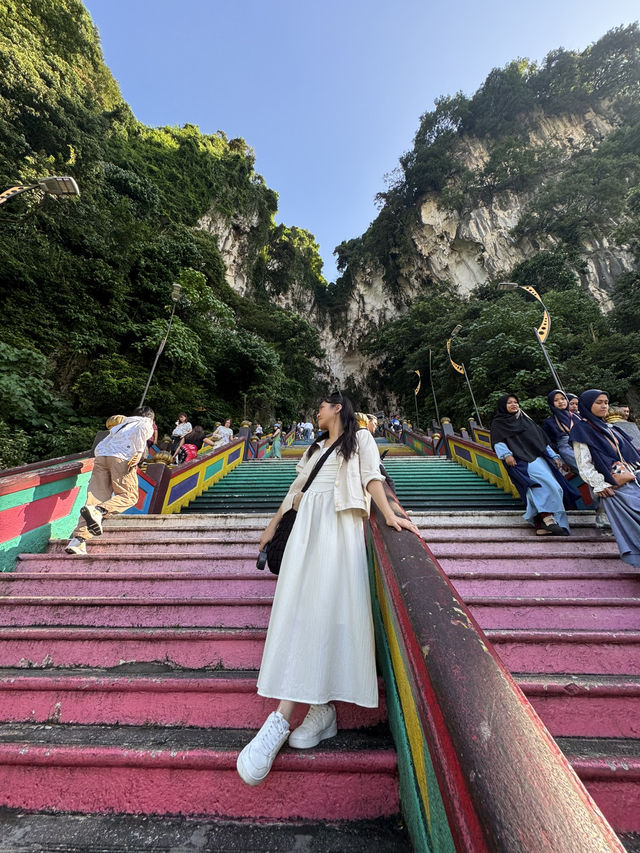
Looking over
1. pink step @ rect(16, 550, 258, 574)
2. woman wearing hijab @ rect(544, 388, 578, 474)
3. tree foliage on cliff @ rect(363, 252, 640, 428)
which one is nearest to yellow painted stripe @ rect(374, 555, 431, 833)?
pink step @ rect(16, 550, 258, 574)

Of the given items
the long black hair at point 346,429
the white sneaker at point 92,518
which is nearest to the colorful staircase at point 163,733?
the white sneaker at point 92,518

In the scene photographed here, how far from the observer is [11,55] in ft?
34.4

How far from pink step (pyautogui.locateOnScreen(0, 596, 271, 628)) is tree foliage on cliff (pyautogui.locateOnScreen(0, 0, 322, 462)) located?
6.96 m

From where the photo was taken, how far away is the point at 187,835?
1051 millimetres

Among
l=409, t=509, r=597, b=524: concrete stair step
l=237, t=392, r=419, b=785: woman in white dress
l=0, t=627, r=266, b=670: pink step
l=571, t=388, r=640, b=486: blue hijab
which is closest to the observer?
l=237, t=392, r=419, b=785: woman in white dress

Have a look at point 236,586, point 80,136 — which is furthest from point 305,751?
point 80,136

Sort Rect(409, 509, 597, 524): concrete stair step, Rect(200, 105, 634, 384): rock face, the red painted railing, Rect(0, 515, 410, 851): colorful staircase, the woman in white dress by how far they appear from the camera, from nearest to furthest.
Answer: the red painted railing, Rect(0, 515, 410, 851): colorful staircase, the woman in white dress, Rect(409, 509, 597, 524): concrete stair step, Rect(200, 105, 634, 384): rock face

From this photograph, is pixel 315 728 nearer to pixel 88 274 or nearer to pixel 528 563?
pixel 528 563

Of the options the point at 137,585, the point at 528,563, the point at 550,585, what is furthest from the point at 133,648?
the point at 528,563

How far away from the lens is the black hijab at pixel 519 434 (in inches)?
135

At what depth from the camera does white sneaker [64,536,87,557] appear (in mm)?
2768

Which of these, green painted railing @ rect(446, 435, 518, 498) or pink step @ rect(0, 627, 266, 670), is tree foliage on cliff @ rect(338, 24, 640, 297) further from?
pink step @ rect(0, 627, 266, 670)

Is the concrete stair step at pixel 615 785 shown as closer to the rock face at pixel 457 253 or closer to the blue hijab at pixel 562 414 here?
the blue hijab at pixel 562 414

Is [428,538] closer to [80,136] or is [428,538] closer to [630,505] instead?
[630,505]
